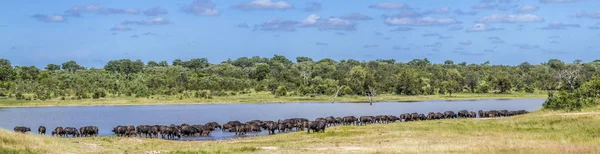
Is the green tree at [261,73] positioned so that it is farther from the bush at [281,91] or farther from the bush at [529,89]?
the bush at [529,89]

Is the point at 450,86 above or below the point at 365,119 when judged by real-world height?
above

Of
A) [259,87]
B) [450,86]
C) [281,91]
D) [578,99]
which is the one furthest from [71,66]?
[578,99]

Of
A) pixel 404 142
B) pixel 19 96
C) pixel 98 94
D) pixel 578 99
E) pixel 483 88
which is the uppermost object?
pixel 483 88

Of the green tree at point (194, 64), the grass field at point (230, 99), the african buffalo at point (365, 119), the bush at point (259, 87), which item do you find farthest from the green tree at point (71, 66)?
the african buffalo at point (365, 119)

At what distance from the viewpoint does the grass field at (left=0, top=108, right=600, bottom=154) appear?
27.5 m

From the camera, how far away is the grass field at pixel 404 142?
2755 centimetres

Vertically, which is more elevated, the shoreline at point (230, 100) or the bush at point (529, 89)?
the bush at point (529, 89)

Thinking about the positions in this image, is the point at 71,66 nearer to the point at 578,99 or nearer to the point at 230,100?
the point at 230,100

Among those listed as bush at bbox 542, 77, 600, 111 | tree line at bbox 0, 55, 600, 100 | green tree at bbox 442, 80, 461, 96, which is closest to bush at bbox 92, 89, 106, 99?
tree line at bbox 0, 55, 600, 100

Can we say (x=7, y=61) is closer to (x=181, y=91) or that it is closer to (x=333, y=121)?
(x=181, y=91)

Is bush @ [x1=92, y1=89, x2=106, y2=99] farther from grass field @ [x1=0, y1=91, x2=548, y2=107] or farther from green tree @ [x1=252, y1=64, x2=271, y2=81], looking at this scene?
green tree @ [x1=252, y1=64, x2=271, y2=81]

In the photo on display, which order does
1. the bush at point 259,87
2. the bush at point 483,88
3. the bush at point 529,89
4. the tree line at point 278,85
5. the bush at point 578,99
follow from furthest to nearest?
the bush at point 529,89 → the bush at point 483,88 → the bush at point 259,87 → the tree line at point 278,85 → the bush at point 578,99

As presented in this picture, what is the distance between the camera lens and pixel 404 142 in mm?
31672

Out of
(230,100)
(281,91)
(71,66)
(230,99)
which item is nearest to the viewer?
(230,100)
